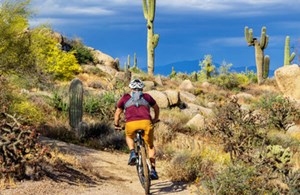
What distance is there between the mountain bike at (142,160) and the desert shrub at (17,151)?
1.61m

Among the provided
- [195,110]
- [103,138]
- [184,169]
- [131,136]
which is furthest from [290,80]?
[131,136]

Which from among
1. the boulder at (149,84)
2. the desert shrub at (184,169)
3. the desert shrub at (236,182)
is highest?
the desert shrub at (236,182)

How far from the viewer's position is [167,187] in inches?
395

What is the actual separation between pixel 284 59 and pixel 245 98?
10412 mm

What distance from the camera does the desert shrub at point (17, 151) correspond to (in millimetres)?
9086

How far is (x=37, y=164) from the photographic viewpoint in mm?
9375

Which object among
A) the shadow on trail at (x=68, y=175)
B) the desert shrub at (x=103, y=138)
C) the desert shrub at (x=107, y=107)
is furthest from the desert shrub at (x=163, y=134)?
the shadow on trail at (x=68, y=175)

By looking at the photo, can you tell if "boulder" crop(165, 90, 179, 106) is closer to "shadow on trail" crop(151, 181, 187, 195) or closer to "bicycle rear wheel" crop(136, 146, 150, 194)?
"shadow on trail" crop(151, 181, 187, 195)

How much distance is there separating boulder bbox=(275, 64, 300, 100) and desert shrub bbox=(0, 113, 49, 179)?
21521 millimetres

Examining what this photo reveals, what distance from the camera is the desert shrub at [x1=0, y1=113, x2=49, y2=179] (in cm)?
909

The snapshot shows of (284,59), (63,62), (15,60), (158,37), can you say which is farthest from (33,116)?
(284,59)

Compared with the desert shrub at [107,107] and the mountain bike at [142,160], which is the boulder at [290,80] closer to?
the desert shrub at [107,107]

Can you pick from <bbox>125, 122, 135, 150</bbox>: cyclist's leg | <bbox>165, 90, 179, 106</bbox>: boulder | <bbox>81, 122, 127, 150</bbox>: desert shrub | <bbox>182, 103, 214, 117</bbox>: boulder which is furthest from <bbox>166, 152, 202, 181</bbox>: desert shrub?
<bbox>182, 103, 214, 117</bbox>: boulder

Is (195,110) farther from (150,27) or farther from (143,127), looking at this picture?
(143,127)
